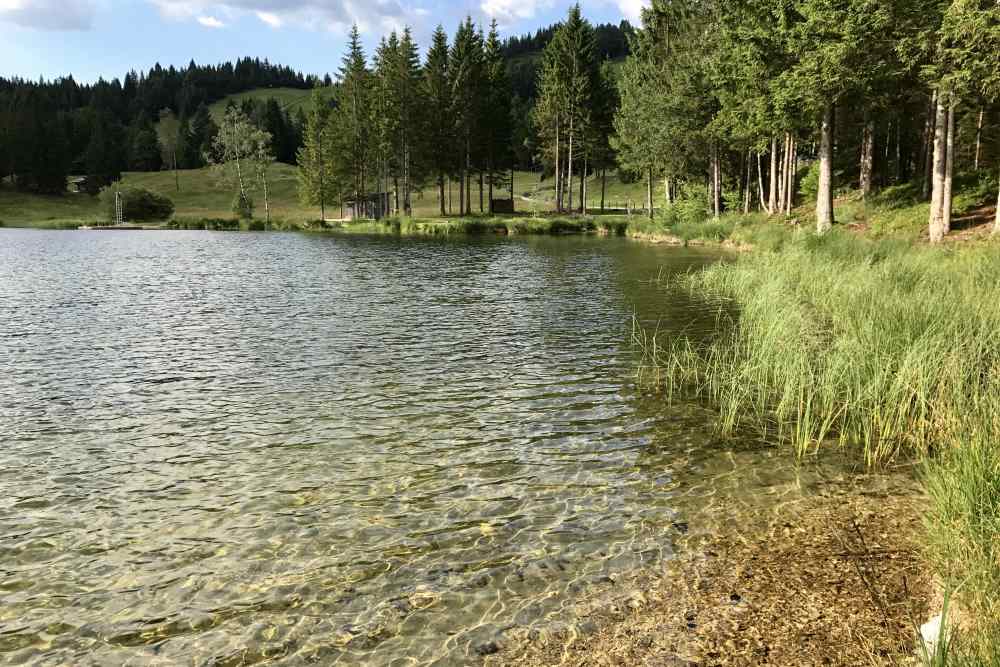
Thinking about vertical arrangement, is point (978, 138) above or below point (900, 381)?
above

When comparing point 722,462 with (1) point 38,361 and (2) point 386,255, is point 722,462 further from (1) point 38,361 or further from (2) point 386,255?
(2) point 386,255

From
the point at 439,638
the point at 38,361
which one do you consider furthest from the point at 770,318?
the point at 38,361

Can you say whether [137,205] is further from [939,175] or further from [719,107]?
[939,175]

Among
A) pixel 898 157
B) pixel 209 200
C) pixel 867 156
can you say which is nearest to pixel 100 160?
pixel 209 200

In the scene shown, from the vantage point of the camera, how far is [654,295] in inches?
846

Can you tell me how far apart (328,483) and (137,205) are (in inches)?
3721

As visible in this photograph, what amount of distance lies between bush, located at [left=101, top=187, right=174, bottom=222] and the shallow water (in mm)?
81471

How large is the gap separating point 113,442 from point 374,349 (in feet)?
20.0

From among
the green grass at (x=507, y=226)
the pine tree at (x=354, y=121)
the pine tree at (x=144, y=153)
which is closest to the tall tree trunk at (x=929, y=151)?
the green grass at (x=507, y=226)

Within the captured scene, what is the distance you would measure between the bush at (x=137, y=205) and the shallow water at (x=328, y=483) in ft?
267

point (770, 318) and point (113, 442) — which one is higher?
point (770, 318)

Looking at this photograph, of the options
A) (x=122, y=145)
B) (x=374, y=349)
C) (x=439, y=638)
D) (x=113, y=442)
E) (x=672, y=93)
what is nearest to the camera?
(x=439, y=638)

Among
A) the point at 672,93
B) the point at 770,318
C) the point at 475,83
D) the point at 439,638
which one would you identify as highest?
the point at 475,83

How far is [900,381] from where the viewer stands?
7.93 meters
